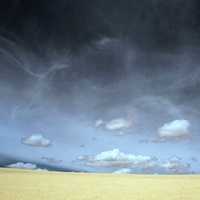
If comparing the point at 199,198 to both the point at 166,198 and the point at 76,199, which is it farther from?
the point at 76,199

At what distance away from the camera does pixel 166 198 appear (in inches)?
1153

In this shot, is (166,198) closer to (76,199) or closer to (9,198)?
(76,199)

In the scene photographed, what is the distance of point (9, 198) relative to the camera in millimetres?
25172

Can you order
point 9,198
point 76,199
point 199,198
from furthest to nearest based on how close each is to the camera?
point 199,198 → point 76,199 → point 9,198

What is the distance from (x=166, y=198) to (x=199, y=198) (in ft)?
10.1

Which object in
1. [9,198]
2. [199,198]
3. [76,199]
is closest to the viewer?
[9,198]

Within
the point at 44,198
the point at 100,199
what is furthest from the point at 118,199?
the point at 44,198

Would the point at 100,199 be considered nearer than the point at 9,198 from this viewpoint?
No

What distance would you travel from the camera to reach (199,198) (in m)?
29.1

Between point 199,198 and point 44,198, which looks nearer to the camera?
point 44,198

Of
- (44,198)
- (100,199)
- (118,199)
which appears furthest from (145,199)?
(44,198)

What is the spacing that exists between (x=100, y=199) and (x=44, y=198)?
4949 mm

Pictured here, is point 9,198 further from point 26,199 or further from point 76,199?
point 76,199

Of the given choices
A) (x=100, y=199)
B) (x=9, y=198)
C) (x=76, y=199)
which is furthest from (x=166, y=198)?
(x=9, y=198)
